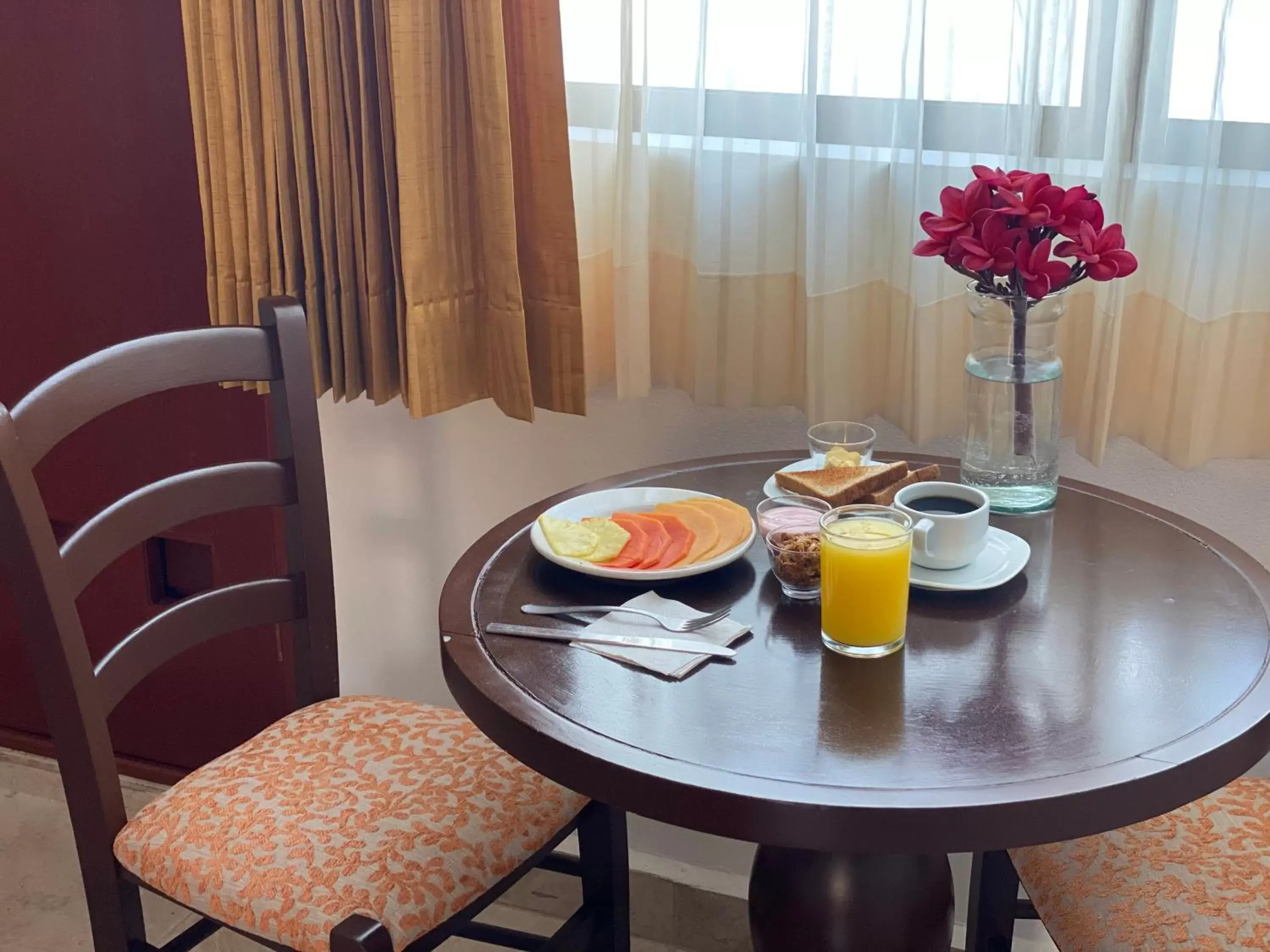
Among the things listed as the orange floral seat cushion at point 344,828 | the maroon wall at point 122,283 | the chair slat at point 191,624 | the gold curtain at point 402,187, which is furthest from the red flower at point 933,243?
the maroon wall at point 122,283

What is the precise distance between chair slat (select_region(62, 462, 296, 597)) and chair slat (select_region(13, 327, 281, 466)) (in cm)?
11

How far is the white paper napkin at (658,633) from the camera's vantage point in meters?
1.18

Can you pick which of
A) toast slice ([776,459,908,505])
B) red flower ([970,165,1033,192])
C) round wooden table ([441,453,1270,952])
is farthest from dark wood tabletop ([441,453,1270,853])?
red flower ([970,165,1033,192])

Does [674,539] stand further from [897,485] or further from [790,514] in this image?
[897,485]

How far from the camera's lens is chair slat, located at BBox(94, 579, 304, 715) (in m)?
1.43

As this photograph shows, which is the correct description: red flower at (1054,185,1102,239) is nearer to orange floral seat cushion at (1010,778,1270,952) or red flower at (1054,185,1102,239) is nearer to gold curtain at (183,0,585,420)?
orange floral seat cushion at (1010,778,1270,952)

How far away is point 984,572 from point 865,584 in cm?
24

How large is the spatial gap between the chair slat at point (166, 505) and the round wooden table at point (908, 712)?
0.33 metres

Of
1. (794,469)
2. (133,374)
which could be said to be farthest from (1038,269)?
(133,374)

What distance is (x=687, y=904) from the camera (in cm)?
215

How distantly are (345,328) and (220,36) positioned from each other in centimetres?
47

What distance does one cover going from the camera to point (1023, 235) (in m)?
1.36

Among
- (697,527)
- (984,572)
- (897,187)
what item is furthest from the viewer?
(897,187)

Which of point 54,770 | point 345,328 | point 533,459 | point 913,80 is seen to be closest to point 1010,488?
point 913,80
